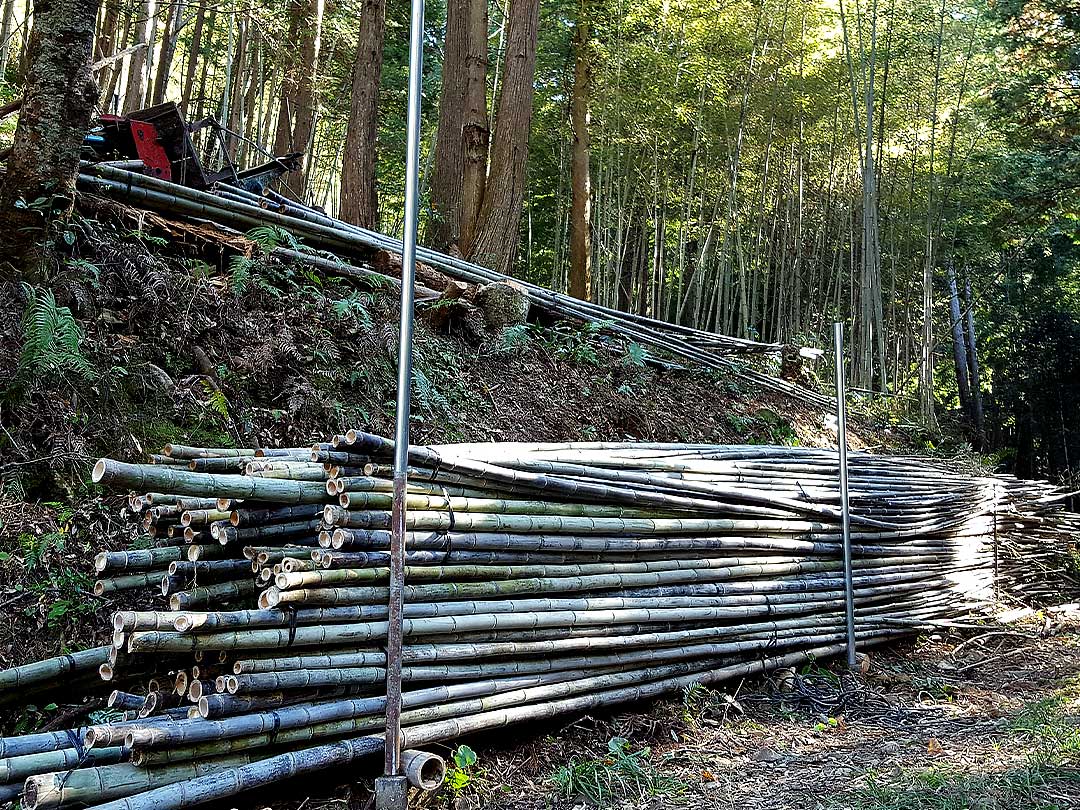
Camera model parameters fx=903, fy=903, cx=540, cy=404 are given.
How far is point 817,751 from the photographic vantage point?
3.37 m

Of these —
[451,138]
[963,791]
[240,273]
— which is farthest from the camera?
[451,138]

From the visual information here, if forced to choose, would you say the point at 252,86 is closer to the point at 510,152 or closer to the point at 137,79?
the point at 137,79

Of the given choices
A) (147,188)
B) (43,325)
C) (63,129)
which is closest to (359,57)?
(147,188)

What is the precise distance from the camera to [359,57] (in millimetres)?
8211

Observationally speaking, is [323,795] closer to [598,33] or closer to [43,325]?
[43,325]

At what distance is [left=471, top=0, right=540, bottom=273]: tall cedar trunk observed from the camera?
7.50m

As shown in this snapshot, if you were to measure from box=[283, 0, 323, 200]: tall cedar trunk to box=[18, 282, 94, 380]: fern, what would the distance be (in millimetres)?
7784

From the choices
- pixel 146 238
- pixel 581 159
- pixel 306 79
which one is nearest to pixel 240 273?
pixel 146 238

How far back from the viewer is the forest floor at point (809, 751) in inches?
108

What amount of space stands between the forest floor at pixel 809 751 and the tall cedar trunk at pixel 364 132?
536cm

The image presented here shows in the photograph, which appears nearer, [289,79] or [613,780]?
[613,780]

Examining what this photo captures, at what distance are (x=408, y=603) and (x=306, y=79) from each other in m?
10.5

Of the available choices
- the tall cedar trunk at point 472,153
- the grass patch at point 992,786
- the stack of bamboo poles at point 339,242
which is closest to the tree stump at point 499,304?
the stack of bamboo poles at point 339,242

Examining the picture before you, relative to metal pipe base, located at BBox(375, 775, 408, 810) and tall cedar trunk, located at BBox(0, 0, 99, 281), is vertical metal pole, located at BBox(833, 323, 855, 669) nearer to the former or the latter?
metal pipe base, located at BBox(375, 775, 408, 810)
